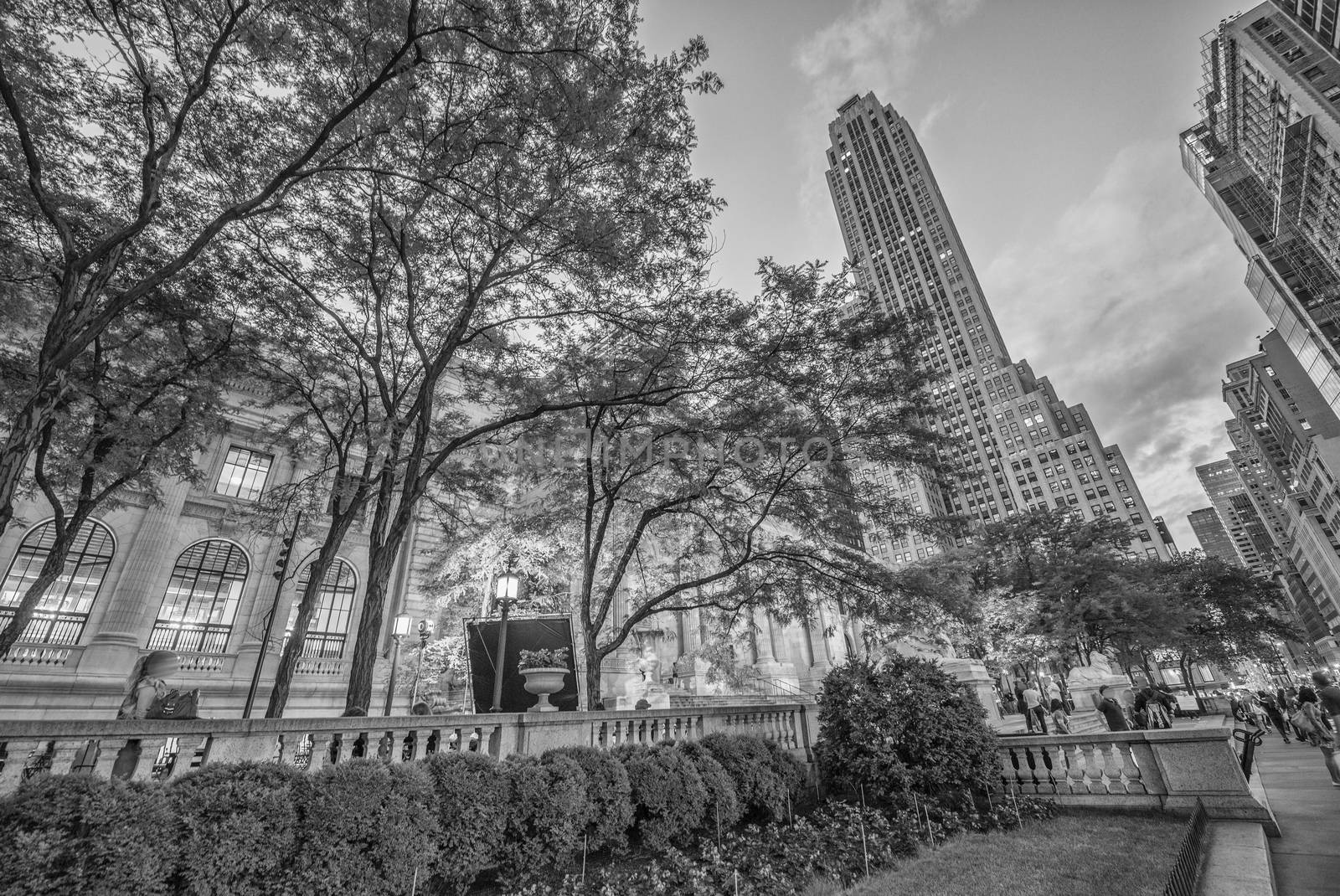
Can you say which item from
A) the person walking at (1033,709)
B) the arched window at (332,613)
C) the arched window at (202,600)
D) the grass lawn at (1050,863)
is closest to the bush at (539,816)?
the grass lawn at (1050,863)

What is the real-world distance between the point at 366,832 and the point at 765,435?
8731mm

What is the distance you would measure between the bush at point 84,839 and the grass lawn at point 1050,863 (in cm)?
546

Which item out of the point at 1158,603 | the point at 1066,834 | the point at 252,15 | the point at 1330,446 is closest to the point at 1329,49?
the point at 1330,446

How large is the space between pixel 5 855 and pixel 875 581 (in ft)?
39.6

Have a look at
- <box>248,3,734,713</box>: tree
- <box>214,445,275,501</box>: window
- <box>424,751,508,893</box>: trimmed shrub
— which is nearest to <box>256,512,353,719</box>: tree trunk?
<box>248,3,734,713</box>: tree

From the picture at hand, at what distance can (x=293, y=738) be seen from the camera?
5281mm

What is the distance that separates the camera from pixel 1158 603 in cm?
2462

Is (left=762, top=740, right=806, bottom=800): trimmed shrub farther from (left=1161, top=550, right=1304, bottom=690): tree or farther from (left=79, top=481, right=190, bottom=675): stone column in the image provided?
(left=1161, top=550, right=1304, bottom=690): tree

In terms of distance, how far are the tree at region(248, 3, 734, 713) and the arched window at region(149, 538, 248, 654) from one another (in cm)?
1355

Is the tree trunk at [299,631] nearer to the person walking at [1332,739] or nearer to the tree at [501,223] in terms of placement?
the tree at [501,223]

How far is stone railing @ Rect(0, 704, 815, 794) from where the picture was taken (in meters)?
3.88

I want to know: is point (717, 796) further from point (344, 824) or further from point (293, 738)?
point (293, 738)

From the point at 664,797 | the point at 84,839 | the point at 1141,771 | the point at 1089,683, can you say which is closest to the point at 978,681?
the point at 1089,683

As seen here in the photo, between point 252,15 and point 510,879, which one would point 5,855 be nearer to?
point 510,879
